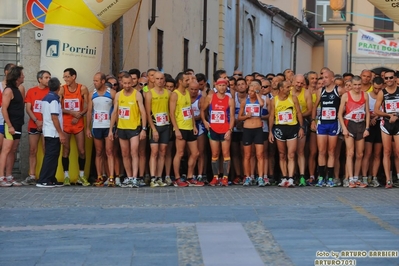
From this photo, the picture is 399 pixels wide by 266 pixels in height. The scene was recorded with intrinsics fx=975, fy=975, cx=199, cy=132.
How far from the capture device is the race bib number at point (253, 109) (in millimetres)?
16750

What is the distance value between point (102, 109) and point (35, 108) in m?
1.14

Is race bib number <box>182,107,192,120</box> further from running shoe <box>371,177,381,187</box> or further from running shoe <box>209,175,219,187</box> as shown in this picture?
running shoe <box>371,177,381,187</box>

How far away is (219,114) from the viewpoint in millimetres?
16719

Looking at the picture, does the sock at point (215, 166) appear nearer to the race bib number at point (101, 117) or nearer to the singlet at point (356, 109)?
the race bib number at point (101, 117)

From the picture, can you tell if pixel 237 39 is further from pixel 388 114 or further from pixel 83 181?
pixel 83 181

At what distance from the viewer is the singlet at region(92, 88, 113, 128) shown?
53.0 ft

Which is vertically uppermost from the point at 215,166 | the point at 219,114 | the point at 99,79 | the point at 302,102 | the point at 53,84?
the point at 99,79

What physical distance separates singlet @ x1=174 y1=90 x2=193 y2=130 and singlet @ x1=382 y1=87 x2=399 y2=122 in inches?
131

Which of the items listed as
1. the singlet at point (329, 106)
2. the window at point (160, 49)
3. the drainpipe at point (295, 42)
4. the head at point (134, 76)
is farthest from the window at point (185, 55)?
the drainpipe at point (295, 42)

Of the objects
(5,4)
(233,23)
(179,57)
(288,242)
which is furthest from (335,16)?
(288,242)

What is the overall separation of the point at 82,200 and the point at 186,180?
3.50 m

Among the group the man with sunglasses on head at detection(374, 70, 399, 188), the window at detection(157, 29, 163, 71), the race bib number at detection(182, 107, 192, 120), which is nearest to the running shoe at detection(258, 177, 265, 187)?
the race bib number at detection(182, 107, 192, 120)

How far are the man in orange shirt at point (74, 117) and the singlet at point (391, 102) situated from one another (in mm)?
5054

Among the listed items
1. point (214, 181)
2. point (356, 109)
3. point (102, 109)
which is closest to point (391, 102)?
point (356, 109)
